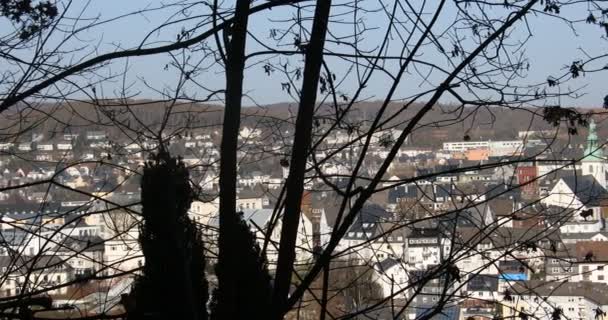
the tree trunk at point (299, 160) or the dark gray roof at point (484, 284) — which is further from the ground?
the tree trunk at point (299, 160)

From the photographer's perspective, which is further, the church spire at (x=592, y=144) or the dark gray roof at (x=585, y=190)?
the dark gray roof at (x=585, y=190)

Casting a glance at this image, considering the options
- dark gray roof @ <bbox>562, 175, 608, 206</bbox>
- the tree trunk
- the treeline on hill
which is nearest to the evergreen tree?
the tree trunk

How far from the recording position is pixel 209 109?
331cm

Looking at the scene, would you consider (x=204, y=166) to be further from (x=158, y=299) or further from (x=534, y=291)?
(x=534, y=291)

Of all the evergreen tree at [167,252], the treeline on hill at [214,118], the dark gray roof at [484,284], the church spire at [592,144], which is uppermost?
the treeline on hill at [214,118]

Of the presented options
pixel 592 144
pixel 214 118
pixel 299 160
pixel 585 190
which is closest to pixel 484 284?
pixel 585 190

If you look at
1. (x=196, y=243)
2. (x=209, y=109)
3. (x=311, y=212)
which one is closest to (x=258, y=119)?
(x=209, y=109)

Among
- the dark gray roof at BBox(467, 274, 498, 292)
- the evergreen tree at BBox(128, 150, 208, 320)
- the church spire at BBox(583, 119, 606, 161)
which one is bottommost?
the dark gray roof at BBox(467, 274, 498, 292)

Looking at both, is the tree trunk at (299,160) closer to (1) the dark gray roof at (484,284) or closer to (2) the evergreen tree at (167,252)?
(2) the evergreen tree at (167,252)

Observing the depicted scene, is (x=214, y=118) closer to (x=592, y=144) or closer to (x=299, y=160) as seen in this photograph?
(x=299, y=160)

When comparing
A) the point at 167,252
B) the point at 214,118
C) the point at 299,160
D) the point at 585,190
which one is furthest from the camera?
the point at 214,118

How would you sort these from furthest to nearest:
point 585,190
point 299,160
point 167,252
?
point 585,190 < point 299,160 < point 167,252

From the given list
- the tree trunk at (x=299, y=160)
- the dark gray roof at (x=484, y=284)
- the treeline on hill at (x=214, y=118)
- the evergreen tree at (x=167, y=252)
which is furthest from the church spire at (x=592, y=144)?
Result: the evergreen tree at (x=167, y=252)

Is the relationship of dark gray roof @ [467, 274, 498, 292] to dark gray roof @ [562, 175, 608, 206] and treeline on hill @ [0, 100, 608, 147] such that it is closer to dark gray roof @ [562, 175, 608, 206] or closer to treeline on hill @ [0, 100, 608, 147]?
dark gray roof @ [562, 175, 608, 206]
